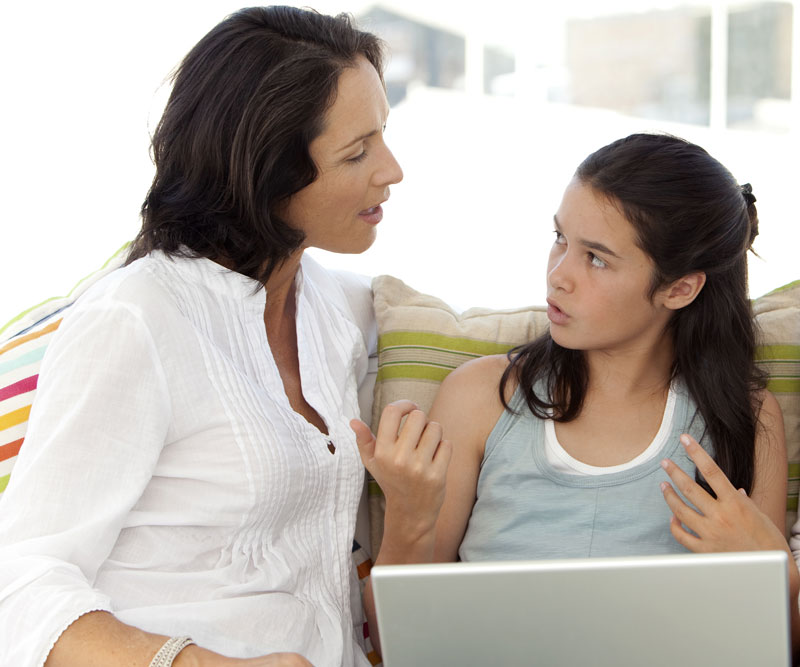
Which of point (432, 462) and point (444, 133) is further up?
point (444, 133)

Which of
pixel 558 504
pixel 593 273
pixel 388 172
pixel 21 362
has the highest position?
pixel 388 172

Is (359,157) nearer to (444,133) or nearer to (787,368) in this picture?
(787,368)

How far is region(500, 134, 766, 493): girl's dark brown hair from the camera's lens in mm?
1374

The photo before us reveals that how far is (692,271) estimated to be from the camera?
143 cm

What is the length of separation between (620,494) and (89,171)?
12.6ft

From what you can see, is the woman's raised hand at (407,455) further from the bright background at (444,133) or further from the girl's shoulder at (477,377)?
the bright background at (444,133)

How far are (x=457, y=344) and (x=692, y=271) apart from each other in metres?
0.39

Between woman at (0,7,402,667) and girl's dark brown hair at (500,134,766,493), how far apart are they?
32cm

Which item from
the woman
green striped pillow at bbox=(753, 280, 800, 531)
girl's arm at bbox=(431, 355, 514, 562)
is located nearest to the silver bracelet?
the woman

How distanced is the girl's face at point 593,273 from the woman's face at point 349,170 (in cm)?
27

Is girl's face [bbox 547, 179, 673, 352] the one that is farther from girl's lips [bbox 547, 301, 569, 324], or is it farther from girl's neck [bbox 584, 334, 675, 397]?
girl's neck [bbox 584, 334, 675, 397]

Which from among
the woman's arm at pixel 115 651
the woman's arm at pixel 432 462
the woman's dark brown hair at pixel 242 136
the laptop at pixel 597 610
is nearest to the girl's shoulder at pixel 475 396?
the woman's arm at pixel 432 462

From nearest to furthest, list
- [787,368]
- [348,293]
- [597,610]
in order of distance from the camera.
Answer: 1. [597,610]
2. [787,368]
3. [348,293]

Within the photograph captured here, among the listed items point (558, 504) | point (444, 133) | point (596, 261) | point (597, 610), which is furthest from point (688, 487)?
point (444, 133)
